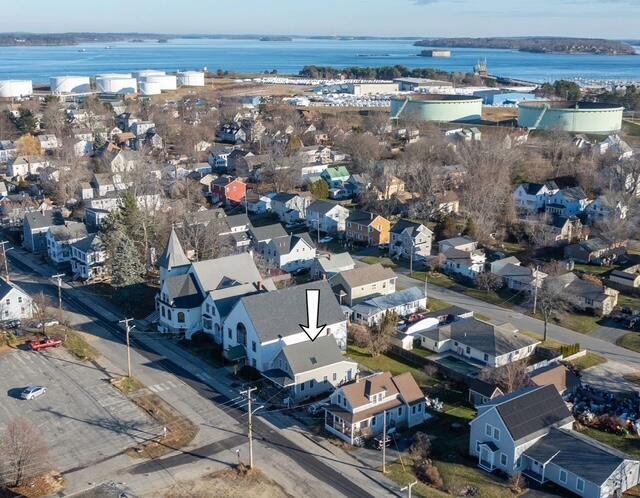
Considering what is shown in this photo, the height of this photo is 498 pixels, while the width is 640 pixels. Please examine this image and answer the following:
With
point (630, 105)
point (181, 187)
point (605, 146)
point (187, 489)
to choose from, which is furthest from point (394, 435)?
point (630, 105)

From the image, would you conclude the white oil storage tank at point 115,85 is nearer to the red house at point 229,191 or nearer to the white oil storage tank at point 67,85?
the white oil storage tank at point 67,85

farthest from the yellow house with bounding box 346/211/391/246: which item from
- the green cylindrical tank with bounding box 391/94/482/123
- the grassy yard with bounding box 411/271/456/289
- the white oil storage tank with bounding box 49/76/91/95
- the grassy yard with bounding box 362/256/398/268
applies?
the white oil storage tank with bounding box 49/76/91/95

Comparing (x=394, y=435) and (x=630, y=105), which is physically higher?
(x=630, y=105)

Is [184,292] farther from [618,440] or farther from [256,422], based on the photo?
[618,440]

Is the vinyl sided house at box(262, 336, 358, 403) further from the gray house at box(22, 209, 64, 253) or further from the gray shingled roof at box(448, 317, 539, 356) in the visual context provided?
the gray house at box(22, 209, 64, 253)

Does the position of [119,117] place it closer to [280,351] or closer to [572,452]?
[280,351]
